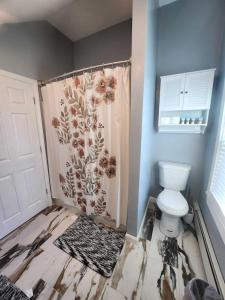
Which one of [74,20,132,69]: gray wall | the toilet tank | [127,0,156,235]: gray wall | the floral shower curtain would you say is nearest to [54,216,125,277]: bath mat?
the floral shower curtain

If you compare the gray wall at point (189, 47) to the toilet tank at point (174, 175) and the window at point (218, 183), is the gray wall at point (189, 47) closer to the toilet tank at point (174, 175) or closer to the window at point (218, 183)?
the toilet tank at point (174, 175)

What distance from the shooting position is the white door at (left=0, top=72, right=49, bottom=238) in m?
1.52

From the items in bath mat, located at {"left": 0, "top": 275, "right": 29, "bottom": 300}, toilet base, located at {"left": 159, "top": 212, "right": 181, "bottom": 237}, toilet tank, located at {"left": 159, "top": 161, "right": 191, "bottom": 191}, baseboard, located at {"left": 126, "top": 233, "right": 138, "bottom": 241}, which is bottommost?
bath mat, located at {"left": 0, "top": 275, "right": 29, "bottom": 300}

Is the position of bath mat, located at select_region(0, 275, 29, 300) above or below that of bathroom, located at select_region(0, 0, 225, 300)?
below

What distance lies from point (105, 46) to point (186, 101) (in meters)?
1.48

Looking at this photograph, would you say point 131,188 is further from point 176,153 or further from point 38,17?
point 38,17

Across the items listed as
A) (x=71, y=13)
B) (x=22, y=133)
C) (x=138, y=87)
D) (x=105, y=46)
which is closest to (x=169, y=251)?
(x=138, y=87)

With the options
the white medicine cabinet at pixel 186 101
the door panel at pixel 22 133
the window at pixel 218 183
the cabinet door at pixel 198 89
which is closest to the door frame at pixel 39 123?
the door panel at pixel 22 133

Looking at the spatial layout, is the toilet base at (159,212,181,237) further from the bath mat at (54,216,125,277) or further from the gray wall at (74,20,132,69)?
the gray wall at (74,20,132,69)

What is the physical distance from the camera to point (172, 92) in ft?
5.34

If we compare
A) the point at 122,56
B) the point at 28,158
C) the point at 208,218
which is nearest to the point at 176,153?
the point at 208,218

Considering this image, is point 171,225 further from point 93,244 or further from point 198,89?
point 198,89

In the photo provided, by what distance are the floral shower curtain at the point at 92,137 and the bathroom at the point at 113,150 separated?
0.05 feet

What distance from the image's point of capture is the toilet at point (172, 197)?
4.85 ft
